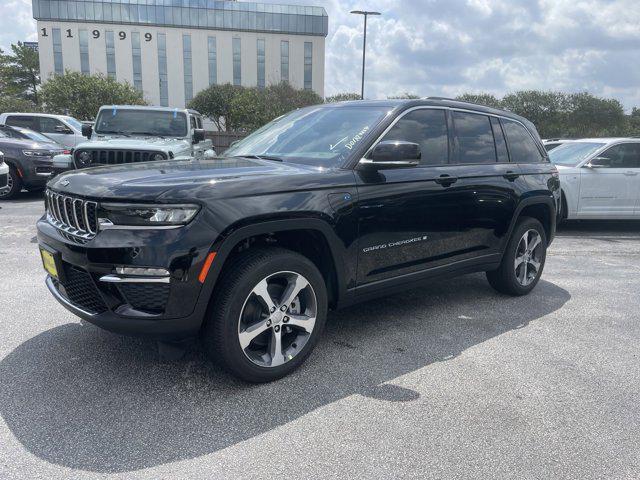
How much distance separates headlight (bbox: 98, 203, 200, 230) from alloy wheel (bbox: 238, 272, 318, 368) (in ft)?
1.97

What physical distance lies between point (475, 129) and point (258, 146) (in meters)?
1.92

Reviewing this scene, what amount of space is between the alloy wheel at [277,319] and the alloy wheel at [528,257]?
262 centimetres

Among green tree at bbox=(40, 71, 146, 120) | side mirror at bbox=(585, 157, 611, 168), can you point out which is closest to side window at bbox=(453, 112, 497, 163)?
side mirror at bbox=(585, 157, 611, 168)

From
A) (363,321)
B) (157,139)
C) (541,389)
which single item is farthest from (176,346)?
(157,139)

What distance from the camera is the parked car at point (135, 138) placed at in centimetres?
811

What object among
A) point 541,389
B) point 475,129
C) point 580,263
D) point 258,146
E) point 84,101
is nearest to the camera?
point 541,389

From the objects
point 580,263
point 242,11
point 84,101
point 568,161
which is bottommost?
point 580,263

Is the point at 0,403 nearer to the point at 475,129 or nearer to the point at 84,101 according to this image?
the point at 475,129

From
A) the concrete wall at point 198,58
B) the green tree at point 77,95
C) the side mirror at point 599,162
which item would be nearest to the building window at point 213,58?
the concrete wall at point 198,58

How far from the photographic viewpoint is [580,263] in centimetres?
705

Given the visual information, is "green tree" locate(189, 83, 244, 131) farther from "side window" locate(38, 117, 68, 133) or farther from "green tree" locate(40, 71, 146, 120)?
"side window" locate(38, 117, 68, 133)

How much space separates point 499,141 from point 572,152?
5340 mm

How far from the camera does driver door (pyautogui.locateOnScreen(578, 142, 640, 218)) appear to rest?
9.00 m

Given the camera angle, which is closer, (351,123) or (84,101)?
(351,123)
